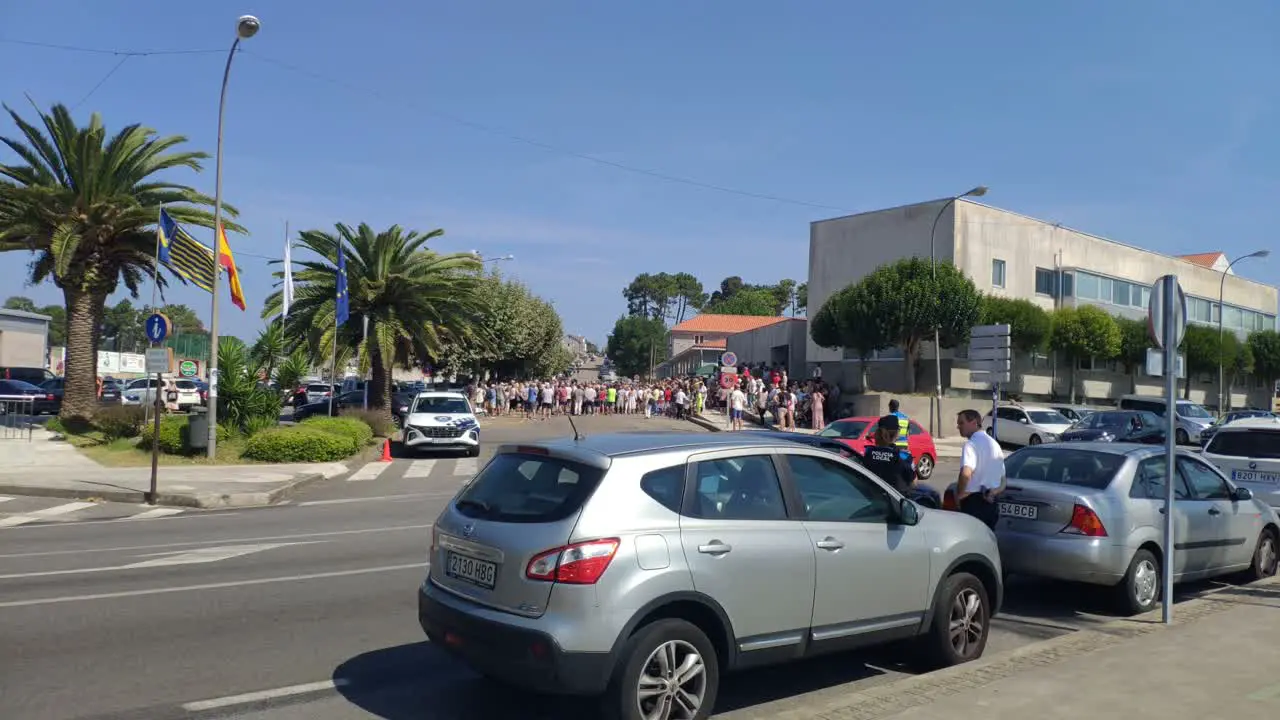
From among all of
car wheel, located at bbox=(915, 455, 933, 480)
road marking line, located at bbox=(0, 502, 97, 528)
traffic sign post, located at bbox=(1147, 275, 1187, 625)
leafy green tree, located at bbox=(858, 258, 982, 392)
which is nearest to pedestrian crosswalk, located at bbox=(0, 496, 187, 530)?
road marking line, located at bbox=(0, 502, 97, 528)

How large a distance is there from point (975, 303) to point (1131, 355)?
14929mm

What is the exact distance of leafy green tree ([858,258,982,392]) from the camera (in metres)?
36.5

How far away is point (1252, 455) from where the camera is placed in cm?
1273

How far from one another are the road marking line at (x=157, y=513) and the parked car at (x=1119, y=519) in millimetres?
11525

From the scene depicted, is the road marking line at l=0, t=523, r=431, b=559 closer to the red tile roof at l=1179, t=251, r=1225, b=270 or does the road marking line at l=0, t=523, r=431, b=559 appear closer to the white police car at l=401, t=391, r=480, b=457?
the white police car at l=401, t=391, r=480, b=457

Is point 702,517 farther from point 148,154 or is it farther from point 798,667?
point 148,154

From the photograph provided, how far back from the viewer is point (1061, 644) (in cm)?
679

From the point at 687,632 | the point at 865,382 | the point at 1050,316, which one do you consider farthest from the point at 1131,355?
the point at 687,632

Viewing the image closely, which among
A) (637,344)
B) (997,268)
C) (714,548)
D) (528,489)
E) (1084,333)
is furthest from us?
(637,344)

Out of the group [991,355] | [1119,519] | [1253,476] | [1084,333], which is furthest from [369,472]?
[1084,333]

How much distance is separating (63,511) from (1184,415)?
36.0m

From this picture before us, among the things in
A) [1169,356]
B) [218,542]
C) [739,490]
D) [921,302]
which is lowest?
[218,542]

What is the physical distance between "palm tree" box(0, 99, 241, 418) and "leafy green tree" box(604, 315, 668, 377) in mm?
102423

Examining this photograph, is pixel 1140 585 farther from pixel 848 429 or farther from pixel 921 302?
A: pixel 921 302
